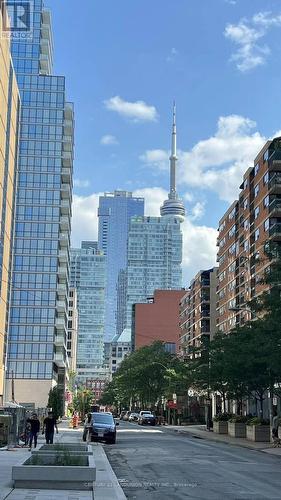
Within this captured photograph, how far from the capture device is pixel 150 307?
181m

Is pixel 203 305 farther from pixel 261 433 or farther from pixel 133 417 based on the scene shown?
pixel 261 433

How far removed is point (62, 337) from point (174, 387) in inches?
1345

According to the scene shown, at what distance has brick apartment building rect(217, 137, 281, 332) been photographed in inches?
2950

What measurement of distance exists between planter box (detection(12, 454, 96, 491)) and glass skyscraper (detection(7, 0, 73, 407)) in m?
89.1

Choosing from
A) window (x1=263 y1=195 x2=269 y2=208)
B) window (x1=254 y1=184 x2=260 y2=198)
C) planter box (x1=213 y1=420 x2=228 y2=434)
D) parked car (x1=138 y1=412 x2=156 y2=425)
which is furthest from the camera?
window (x1=254 y1=184 x2=260 y2=198)

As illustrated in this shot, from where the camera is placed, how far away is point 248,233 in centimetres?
8619

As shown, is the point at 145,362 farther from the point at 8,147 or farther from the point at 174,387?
the point at 8,147

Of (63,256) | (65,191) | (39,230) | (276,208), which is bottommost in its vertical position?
(276,208)

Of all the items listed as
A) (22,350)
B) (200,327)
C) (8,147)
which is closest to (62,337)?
(22,350)

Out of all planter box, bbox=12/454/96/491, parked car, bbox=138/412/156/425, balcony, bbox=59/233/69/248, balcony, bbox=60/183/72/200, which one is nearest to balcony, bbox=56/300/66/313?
balcony, bbox=59/233/69/248

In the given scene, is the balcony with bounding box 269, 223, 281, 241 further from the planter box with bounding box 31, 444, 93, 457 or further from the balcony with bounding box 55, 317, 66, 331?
the planter box with bounding box 31, 444, 93, 457

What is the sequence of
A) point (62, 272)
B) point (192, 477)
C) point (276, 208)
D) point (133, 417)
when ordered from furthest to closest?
point (62, 272) → point (133, 417) → point (276, 208) → point (192, 477)

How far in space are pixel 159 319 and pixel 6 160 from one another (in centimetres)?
12502

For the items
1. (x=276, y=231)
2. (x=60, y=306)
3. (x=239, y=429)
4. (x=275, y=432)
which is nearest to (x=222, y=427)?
(x=239, y=429)
